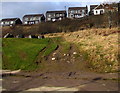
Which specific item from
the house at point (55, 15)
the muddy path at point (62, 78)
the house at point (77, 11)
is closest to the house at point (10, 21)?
the house at point (55, 15)

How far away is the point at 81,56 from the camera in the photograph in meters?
21.8

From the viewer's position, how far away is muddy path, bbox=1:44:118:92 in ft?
45.0

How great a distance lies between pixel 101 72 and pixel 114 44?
6782 mm

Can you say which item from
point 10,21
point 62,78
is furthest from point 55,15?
point 62,78

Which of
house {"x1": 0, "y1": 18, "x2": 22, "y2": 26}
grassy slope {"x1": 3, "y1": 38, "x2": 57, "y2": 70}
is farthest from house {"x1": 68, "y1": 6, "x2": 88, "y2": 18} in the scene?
grassy slope {"x1": 3, "y1": 38, "x2": 57, "y2": 70}

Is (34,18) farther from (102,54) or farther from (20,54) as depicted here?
(102,54)

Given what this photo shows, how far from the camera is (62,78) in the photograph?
1645 cm

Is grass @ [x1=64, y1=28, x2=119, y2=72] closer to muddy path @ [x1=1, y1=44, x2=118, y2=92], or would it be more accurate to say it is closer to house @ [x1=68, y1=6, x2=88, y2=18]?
muddy path @ [x1=1, y1=44, x2=118, y2=92]

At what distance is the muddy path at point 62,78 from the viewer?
45.0 ft

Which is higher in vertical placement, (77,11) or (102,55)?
(77,11)

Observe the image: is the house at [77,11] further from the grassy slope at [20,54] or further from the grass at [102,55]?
the grass at [102,55]

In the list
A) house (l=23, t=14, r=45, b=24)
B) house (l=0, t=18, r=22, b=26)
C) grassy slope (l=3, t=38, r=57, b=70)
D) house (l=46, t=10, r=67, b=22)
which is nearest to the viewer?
grassy slope (l=3, t=38, r=57, b=70)

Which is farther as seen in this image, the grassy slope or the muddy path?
the grassy slope

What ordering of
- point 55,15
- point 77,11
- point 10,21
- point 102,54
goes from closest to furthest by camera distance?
point 102,54 < point 77,11 < point 55,15 < point 10,21
